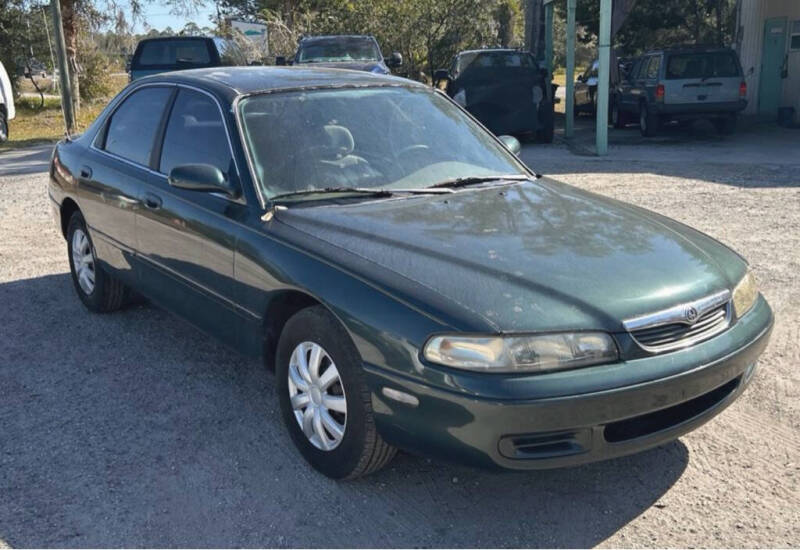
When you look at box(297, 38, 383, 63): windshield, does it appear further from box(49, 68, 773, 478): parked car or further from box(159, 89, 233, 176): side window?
box(159, 89, 233, 176): side window

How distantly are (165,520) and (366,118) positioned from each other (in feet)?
7.41

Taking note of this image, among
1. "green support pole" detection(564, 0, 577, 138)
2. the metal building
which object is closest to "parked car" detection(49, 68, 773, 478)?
"green support pole" detection(564, 0, 577, 138)

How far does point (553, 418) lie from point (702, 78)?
14.7 metres

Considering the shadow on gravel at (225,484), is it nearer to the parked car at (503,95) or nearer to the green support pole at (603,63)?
the green support pole at (603,63)

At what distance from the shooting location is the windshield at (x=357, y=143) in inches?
159

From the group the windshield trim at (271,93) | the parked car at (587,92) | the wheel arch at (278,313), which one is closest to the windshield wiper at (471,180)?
the windshield trim at (271,93)

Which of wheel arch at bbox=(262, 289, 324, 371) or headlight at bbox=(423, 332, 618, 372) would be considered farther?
wheel arch at bbox=(262, 289, 324, 371)

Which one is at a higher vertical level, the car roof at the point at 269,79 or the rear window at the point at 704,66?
the car roof at the point at 269,79

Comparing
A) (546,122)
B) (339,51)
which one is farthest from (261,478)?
(339,51)

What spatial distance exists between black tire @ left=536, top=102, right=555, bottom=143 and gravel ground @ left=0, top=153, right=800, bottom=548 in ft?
34.9

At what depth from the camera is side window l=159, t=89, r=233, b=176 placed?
416cm

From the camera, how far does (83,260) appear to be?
5.82 m

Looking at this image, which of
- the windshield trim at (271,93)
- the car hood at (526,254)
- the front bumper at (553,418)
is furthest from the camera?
the windshield trim at (271,93)

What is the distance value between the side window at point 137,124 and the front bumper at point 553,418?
250 centimetres
